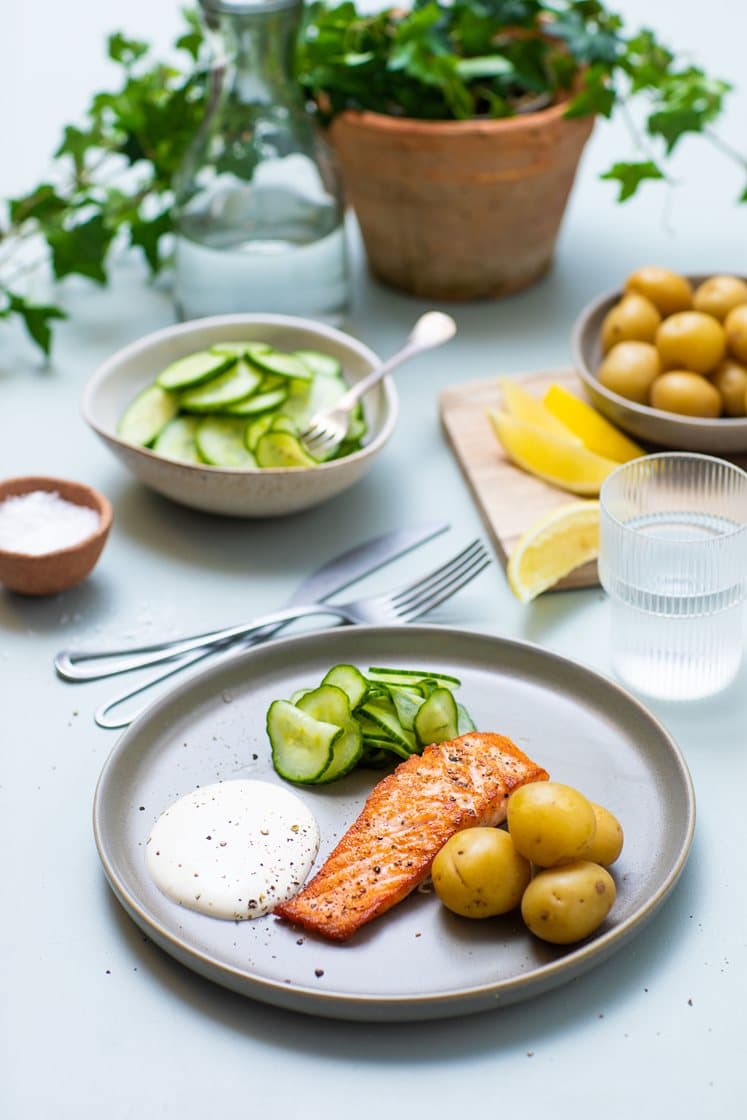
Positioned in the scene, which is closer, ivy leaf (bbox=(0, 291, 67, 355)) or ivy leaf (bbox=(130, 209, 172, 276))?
ivy leaf (bbox=(0, 291, 67, 355))

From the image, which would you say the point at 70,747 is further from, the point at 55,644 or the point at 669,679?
the point at 669,679

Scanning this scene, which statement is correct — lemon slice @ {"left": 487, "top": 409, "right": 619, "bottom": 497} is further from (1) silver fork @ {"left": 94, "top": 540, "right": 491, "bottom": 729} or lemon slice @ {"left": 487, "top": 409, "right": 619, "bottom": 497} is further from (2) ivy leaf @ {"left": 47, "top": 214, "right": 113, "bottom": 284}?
(2) ivy leaf @ {"left": 47, "top": 214, "right": 113, "bottom": 284}

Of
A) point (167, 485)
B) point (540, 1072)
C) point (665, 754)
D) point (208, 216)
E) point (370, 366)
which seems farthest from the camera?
point (208, 216)

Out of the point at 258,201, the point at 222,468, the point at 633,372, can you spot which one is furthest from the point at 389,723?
the point at 258,201

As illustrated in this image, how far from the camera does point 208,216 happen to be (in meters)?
1.85

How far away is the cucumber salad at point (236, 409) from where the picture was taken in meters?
1.56

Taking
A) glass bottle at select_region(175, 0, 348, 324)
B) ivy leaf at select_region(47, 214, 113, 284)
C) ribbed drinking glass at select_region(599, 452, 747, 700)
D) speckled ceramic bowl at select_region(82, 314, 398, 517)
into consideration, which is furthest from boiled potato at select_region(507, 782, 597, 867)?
ivy leaf at select_region(47, 214, 113, 284)

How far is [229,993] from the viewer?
1.03 metres

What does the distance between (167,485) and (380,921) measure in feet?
2.12

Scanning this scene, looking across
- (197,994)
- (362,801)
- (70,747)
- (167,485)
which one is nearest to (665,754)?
(362,801)

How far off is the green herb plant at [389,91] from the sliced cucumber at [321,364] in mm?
405

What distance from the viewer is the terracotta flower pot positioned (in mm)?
1827

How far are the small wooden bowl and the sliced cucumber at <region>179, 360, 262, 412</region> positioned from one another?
174mm

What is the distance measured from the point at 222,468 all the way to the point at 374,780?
442 millimetres
